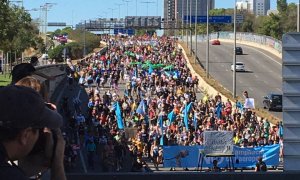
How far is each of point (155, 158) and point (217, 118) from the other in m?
7.06

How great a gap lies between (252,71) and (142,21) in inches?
3144

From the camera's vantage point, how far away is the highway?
58.5m

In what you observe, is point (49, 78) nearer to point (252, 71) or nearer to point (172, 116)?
point (172, 116)

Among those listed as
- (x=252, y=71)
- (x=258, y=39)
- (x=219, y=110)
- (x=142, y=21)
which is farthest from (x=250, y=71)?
(x=142, y=21)

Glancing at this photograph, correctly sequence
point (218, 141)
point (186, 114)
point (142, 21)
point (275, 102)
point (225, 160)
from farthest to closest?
1. point (142, 21)
2. point (275, 102)
3. point (186, 114)
4. point (225, 160)
5. point (218, 141)

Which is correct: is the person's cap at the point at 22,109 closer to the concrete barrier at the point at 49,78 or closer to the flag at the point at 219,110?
the concrete barrier at the point at 49,78

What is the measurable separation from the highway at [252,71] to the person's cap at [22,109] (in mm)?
39913

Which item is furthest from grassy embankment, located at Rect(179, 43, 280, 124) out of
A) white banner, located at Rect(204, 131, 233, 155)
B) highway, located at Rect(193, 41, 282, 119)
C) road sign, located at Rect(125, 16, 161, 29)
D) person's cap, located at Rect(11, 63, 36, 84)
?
road sign, located at Rect(125, 16, 161, 29)

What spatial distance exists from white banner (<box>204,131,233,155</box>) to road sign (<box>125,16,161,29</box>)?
131 meters

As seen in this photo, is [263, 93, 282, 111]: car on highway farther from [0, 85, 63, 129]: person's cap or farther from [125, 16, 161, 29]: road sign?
[125, 16, 161, 29]: road sign

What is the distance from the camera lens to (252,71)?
7594cm

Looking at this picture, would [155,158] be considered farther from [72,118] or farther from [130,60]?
[130,60]

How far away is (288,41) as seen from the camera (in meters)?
9.45

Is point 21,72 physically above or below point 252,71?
above
